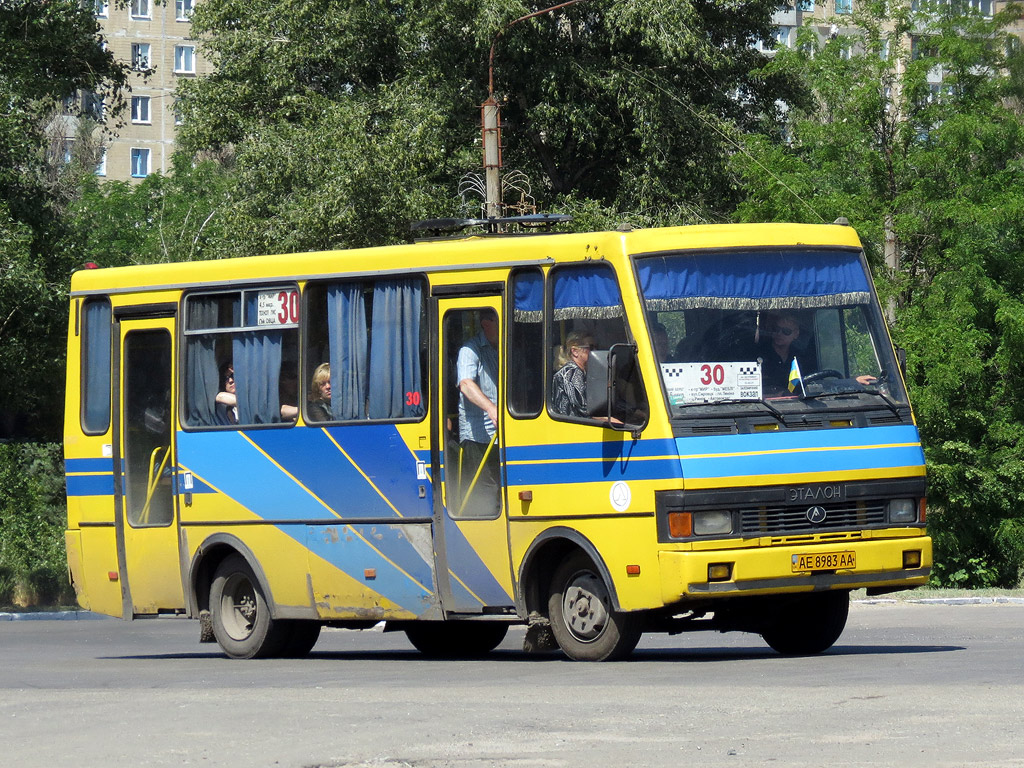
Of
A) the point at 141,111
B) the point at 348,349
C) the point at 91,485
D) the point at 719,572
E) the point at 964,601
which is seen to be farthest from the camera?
the point at 141,111

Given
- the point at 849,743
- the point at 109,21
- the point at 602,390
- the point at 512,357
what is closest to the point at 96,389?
the point at 512,357

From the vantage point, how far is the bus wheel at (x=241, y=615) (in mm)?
15711

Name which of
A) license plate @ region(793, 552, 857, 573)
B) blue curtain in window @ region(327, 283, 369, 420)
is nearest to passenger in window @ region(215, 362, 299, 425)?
blue curtain in window @ region(327, 283, 369, 420)

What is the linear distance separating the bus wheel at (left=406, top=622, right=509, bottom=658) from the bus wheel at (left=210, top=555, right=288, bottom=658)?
123cm

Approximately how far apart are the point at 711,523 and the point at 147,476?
5563mm

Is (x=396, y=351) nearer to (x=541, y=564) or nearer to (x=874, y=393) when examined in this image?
(x=541, y=564)

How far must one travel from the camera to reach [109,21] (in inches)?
3723

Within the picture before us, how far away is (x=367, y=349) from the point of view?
1486 cm

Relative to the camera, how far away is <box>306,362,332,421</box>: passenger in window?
596 inches

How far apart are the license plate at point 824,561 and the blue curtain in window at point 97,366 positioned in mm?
6440

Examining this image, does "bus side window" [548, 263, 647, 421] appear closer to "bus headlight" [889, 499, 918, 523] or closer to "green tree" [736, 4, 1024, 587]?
"bus headlight" [889, 499, 918, 523]

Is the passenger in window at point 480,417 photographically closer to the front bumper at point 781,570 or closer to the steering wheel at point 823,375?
the front bumper at point 781,570

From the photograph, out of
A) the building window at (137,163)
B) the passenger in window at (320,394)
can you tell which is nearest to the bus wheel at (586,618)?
the passenger in window at (320,394)

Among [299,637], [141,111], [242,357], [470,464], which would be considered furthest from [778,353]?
[141,111]
